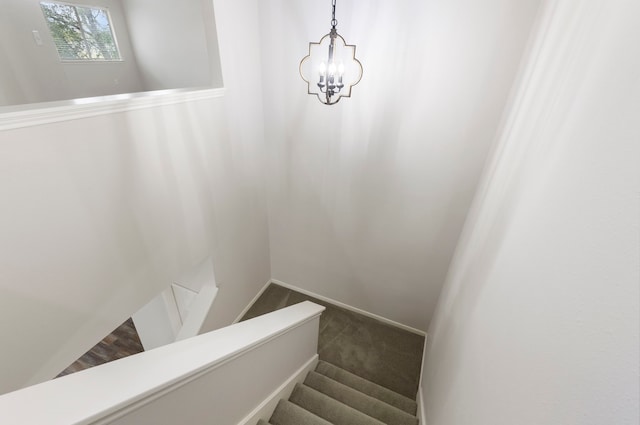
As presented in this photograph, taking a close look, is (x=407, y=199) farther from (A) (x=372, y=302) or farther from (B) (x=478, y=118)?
(A) (x=372, y=302)

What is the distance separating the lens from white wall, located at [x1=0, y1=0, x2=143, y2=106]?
328cm

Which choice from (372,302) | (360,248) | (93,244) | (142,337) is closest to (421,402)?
(372,302)

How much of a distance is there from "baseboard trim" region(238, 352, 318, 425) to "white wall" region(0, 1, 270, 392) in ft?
3.73

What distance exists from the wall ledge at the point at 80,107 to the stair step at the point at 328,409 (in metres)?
2.27

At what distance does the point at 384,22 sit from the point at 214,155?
67.3 inches

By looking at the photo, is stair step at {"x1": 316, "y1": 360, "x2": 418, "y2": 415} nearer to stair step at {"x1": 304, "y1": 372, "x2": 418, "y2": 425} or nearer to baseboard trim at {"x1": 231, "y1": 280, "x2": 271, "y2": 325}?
stair step at {"x1": 304, "y1": 372, "x2": 418, "y2": 425}

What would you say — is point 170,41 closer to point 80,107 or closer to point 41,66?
point 41,66

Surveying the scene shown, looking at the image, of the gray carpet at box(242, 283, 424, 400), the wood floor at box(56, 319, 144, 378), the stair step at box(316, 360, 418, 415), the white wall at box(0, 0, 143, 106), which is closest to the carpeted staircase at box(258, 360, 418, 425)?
the stair step at box(316, 360, 418, 415)

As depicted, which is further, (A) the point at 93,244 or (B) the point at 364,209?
(B) the point at 364,209

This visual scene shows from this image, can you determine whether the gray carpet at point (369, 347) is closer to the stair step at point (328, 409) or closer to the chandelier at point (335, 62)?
the stair step at point (328, 409)

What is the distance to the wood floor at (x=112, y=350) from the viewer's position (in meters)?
3.57

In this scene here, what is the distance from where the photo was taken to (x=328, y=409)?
6.99ft

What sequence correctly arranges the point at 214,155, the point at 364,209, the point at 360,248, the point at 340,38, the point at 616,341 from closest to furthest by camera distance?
1. the point at 616,341
2. the point at 340,38
3. the point at 214,155
4. the point at 364,209
5. the point at 360,248

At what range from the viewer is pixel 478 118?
2172mm
